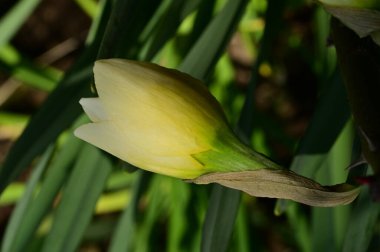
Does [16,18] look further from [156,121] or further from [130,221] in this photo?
[156,121]

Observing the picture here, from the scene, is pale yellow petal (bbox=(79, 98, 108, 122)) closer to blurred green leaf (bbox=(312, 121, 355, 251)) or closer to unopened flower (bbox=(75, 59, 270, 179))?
unopened flower (bbox=(75, 59, 270, 179))

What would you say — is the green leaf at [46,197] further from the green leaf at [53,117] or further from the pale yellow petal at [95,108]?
the pale yellow petal at [95,108]

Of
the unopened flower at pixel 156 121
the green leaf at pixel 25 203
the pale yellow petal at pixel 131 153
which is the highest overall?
the unopened flower at pixel 156 121

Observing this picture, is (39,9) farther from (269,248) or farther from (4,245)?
(4,245)

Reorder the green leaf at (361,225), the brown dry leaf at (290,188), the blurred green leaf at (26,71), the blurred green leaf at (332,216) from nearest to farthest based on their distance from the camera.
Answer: the brown dry leaf at (290,188) < the green leaf at (361,225) < the blurred green leaf at (332,216) < the blurred green leaf at (26,71)

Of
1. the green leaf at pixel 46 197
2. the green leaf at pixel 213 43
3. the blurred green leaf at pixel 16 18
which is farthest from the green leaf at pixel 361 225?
the blurred green leaf at pixel 16 18

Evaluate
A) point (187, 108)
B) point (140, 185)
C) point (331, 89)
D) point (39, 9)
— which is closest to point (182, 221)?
point (140, 185)

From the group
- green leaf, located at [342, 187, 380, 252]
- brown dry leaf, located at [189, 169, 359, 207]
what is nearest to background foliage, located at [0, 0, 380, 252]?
green leaf, located at [342, 187, 380, 252]

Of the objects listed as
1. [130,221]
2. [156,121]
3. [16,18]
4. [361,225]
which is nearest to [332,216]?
[361,225]
